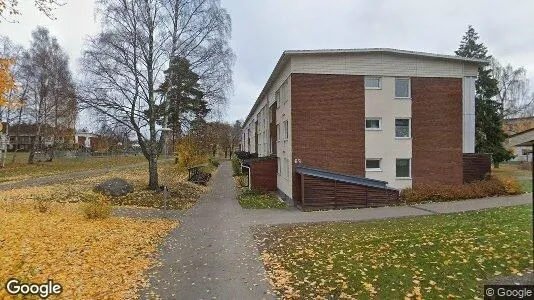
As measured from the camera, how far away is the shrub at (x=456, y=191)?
71.1 feet

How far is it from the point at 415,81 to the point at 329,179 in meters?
8.62

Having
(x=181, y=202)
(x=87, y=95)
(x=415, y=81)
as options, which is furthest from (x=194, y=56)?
(x=415, y=81)

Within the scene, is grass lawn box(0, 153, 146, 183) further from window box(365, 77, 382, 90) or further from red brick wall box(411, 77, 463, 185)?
red brick wall box(411, 77, 463, 185)

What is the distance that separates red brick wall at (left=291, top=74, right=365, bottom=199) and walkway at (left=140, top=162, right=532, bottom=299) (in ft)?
13.2

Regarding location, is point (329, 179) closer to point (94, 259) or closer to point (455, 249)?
point (455, 249)

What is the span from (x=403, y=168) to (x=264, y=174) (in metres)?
9.67

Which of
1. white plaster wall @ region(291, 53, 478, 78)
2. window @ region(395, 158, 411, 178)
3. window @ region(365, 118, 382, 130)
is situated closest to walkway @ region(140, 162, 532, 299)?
window @ region(395, 158, 411, 178)

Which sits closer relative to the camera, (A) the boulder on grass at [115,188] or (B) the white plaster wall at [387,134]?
(A) the boulder on grass at [115,188]

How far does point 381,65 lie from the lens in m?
23.3

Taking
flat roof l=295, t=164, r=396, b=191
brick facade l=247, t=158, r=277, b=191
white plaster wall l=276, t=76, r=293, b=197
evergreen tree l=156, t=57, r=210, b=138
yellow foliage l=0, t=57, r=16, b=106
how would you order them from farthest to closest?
brick facade l=247, t=158, r=277, b=191 → evergreen tree l=156, t=57, r=210, b=138 → white plaster wall l=276, t=76, r=293, b=197 → flat roof l=295, t=164, r=396, b=191 → yellow foliage l=0, t=57, r=16, b=106

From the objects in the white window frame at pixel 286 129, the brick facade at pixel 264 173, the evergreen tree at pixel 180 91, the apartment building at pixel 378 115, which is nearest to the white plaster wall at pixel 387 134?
the apartment building at pixel 378 115

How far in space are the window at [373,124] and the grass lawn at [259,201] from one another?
676 cm

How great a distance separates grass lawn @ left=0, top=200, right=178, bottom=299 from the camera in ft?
24.9

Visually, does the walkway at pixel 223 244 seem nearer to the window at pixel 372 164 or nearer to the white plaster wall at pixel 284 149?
the white plaster wall at pixel 284 149
